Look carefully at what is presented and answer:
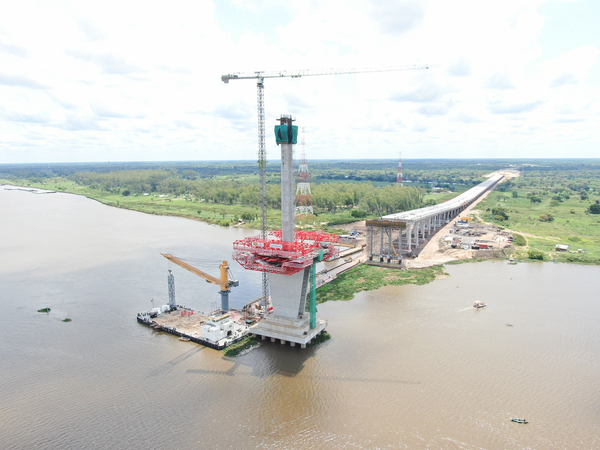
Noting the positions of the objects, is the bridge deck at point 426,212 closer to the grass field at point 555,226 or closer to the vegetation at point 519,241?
the grass field at point 555,226

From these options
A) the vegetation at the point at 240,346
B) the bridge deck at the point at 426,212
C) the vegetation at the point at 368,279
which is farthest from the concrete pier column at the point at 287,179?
the bridge deck at the point at 426,212

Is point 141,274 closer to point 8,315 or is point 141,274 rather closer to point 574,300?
point 8,315

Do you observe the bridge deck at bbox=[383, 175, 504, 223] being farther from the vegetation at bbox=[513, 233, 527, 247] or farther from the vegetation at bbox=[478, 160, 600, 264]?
the vegetation at bbox=[513, 233, 527, 247]

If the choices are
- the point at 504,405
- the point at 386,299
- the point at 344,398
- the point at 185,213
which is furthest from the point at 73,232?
the point at 504,405

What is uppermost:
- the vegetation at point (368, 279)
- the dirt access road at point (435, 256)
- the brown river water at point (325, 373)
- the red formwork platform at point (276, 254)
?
→ the red formwork platform at point (276, 254)

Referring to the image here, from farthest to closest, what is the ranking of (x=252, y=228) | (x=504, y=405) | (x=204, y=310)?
(x=252, y=228) < (x=204, y=310) < (x=504, y=405)

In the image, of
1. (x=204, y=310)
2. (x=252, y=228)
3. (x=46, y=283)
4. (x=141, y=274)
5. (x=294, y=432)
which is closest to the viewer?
(x=294, y=432)
